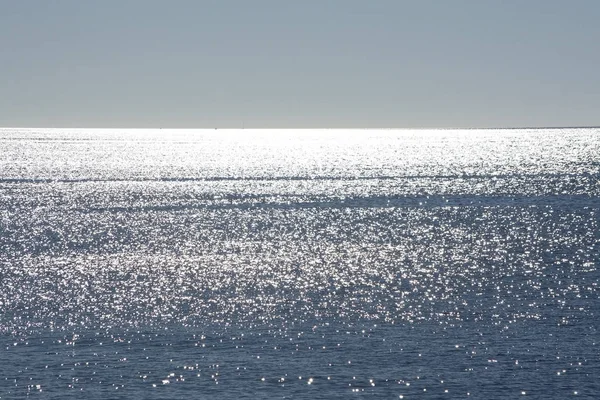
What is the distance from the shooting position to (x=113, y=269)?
67188mm

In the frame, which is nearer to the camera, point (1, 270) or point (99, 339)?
point (99, 339)

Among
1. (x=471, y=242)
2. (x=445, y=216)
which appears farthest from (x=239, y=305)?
(x=445, y=216)

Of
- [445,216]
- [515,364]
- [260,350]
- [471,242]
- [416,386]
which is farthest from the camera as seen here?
[445,216]

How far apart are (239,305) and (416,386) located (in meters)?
18.3

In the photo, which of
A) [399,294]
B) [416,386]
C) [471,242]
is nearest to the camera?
[416,386]

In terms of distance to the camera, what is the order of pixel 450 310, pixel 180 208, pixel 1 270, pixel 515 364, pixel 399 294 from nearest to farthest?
pixel 515 364
pixel 450 310
pixel 399 294
pixel 1 270
pixel 180 208

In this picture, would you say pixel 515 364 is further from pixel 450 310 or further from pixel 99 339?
pixel 99 339

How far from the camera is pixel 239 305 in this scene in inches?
2057

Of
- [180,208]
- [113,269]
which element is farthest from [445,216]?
[113,269]

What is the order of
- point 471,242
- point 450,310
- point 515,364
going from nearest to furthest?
point 515,364 < point 450,310 < point 471,242

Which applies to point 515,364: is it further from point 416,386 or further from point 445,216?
point 445,216

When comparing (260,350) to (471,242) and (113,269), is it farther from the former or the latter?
(471,242)

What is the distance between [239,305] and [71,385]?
56.6 ft

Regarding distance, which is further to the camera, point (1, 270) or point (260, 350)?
point (1, 270)
